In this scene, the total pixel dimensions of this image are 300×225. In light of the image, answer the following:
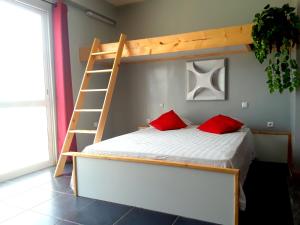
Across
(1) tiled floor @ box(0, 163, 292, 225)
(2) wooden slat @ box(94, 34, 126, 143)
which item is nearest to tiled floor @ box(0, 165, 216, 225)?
(1) tiled floor @ box(0, 163, 292, 225)

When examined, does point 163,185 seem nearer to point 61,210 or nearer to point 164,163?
point 164,163

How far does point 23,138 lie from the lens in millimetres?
3244

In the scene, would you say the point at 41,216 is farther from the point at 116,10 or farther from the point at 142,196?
the point at 116,10

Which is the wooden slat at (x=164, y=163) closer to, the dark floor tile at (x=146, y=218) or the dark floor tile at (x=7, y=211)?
the dark floor tile at (x=146, y=218)

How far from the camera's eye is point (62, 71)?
3.46 metres

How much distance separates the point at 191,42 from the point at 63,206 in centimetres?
243

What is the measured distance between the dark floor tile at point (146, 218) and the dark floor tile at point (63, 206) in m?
0.49

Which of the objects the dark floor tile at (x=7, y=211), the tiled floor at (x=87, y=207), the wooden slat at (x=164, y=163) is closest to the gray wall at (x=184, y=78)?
the tiled floor at (x=87, y=207)

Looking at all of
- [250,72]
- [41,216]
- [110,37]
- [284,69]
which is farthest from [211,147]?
[110,37]

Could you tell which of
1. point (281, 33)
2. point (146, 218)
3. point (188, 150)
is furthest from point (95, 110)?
point (281, 33)

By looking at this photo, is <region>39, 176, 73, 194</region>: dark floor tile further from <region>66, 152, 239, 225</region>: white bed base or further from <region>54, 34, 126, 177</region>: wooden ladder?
<region>66, 152, 239, 225</region>: white bed base

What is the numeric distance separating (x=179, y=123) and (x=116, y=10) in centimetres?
268

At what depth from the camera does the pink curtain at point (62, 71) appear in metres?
3.44

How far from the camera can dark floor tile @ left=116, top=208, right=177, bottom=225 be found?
1953 millimetres
